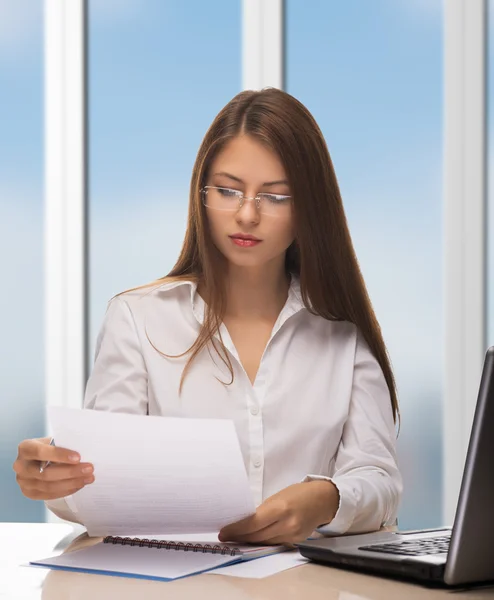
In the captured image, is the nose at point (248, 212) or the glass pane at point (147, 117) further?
the glass pane at point (147, 117)

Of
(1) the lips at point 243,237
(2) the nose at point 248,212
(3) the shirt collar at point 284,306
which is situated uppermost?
(2) the nose at point 248,212

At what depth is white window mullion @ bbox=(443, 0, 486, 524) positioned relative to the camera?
3.29 metres

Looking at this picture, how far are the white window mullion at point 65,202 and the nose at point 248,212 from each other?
172cm

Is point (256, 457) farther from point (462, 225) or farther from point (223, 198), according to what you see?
point (462, 225)

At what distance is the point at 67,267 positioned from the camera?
3.32 meters

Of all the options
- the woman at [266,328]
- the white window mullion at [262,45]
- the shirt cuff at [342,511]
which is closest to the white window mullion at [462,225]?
the white window mullion at [262,45]

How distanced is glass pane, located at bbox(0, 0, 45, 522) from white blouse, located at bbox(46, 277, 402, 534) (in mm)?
1562

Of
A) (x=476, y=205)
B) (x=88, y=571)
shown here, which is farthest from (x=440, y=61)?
(x=88, y=571)

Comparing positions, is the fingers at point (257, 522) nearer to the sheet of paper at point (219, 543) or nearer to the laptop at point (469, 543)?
the sheet of paper at point (219, 543)

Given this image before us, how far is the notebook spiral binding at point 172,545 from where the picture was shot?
1.25 m

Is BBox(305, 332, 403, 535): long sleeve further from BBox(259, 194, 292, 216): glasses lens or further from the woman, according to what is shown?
BBox(259, 194, 292, 216): glasses lens

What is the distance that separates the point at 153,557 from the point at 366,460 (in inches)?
26.0

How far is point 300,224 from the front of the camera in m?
1.79

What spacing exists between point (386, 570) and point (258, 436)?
70 centimetres
